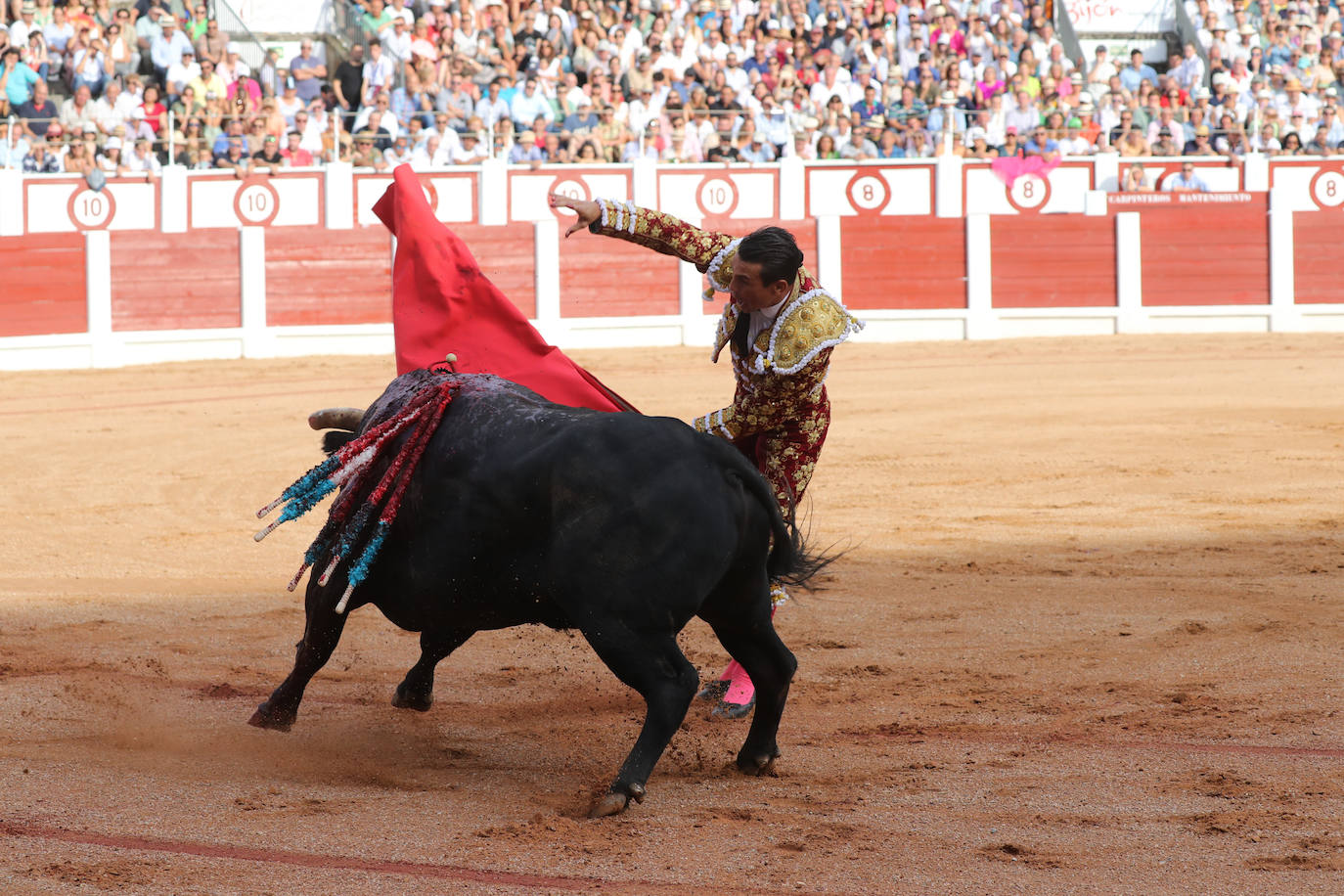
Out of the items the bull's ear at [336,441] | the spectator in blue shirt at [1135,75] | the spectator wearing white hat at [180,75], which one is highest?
the spectator in blue shirt at [1135,75]

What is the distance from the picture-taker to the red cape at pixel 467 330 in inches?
127

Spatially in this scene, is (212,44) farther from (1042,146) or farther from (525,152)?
(1042,146)

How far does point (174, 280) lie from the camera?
12.0m

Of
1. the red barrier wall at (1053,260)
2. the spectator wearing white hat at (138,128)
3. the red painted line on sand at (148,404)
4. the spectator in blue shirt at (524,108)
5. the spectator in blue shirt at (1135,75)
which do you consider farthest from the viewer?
the spectator in blue shirt at (1135,75)

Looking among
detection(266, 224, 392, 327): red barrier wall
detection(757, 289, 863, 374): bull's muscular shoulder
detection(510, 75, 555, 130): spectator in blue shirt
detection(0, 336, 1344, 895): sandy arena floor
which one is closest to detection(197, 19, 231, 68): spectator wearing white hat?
detection(266, 224, 392, 327): red barrier wall

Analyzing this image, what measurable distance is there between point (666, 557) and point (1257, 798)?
3.58 ft

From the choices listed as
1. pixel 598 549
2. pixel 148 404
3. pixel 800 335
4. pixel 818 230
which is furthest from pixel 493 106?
pixel 598 549

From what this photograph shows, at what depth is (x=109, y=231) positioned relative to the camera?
11.8m

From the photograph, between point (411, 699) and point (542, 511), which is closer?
point (542, 511)

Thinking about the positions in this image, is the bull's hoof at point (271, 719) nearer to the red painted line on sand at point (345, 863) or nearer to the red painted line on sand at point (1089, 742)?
the red painted line on sand at point (345, 863)

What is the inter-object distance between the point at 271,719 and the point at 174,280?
9690 mm

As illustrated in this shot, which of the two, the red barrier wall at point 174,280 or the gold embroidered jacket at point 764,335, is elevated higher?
the red barrier wall at point 174,280

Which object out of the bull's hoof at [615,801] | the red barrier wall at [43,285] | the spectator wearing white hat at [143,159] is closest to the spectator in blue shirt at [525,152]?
the spectator wearing white hat at [143,159]

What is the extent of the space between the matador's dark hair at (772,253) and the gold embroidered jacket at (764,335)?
117 mm
